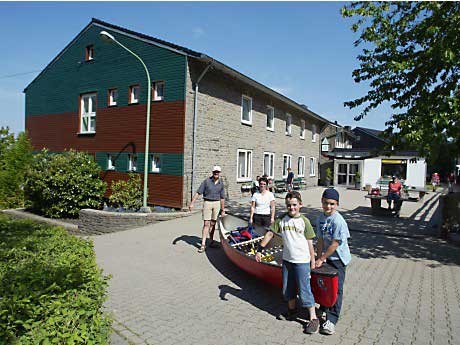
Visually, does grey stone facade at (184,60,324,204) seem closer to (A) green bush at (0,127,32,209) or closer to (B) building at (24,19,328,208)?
(B) building at (24,19,328,208)

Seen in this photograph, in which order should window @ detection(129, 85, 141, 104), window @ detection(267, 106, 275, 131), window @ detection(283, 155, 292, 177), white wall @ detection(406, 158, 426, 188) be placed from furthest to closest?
1. white wall @ detection(406, 158, 426, 188)
2. window @ detection(283, 155, 292, 177)
3. window @ detection(267, 106, 275, 131)
4. window @ detection(129, 85, 141, 104)

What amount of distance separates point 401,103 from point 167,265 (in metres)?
7.19

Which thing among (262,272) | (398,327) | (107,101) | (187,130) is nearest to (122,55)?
(107,101)

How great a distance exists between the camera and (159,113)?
1404cm

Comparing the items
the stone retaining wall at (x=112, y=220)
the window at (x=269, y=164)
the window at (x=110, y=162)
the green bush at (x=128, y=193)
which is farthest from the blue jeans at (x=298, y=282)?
the window at (x=269, y=164)

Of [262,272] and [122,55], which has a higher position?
[122,55]

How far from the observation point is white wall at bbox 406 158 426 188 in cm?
2944

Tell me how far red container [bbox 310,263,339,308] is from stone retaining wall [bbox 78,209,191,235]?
832 centimetres

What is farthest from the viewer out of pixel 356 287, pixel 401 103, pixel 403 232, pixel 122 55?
pixel 122 55

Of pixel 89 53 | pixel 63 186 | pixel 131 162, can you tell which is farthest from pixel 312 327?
pixel 89 53

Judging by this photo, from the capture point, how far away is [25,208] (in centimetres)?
1587

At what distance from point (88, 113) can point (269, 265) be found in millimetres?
A: 15902

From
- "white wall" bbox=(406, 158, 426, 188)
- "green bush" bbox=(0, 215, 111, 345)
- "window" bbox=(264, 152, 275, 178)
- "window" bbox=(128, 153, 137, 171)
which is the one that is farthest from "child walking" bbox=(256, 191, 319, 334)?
"white wall" bbox=(406, 158, 426, 188)

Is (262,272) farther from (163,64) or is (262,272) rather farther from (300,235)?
(163,64)
